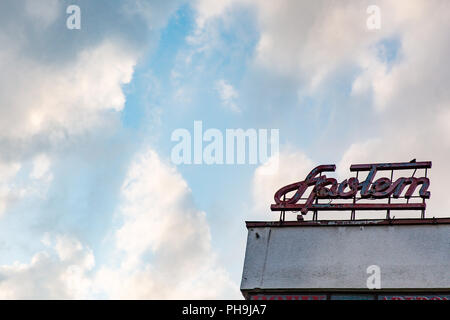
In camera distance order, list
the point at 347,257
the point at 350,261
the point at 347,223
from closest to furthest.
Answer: the point at 350,261 → the point at 347,257 → the point at 347,223

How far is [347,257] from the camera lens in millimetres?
33469

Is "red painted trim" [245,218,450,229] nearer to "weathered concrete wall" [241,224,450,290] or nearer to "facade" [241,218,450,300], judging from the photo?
"facade" [241,218,450,300]

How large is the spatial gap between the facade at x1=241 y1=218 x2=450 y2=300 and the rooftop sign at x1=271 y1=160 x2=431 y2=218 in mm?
1274

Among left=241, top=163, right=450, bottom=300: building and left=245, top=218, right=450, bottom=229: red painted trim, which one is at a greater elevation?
left=245, top=218, right=450, bottom=229: red painted trim

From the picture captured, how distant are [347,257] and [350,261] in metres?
0.27

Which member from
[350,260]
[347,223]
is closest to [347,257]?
[350,260]

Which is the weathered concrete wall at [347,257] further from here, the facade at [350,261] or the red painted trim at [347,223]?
the red painted trim at [347,223]

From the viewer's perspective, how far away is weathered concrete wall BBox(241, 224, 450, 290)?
32.3 meters

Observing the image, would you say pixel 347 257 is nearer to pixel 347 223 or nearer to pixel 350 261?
pixel 350 261

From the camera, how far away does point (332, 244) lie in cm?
3416

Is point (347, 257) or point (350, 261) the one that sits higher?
point (347, 257)

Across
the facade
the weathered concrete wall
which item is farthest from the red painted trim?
the weathered concrete wall

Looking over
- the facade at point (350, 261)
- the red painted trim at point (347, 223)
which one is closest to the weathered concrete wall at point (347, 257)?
the facade at point (350, 261)
